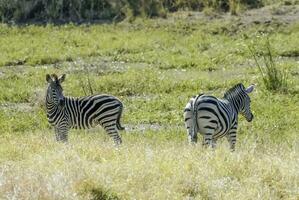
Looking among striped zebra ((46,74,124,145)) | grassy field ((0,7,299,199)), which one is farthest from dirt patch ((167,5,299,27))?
striped zebra ((46,74,124,145))

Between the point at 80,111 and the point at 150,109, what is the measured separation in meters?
4.73

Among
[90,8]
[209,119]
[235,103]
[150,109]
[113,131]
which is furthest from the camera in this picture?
[90,8]

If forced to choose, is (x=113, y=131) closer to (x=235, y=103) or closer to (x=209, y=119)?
(x=235, y=103)

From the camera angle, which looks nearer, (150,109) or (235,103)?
(235,103)

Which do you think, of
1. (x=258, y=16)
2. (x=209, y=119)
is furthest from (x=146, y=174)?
(x=258, y=16)

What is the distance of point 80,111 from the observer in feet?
43.4

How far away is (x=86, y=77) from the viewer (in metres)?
21.9

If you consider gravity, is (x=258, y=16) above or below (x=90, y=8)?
above

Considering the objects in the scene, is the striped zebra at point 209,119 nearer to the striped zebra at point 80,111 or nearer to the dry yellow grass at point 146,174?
the striped zebra at point 80,111

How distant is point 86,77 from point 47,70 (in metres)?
1.83

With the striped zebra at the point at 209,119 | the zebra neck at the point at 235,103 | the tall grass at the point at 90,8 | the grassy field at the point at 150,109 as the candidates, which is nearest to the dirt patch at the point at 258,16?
the grassy field at the point at 150,109

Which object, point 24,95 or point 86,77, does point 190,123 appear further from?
point 86,77

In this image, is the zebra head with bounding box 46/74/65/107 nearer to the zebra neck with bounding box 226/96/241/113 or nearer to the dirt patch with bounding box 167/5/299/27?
the zebra neck with bounding box 226/96/241/113

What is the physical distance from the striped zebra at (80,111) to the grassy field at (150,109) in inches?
14.3
